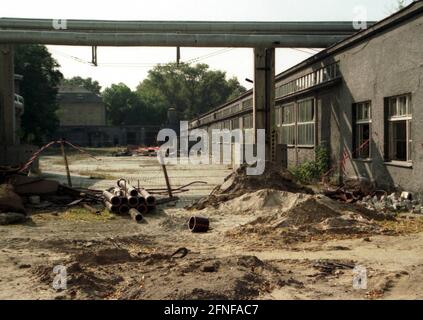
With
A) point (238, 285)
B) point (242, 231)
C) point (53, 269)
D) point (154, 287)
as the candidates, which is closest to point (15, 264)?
point (53, 269)

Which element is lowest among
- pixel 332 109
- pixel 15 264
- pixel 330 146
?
pixel 15 264

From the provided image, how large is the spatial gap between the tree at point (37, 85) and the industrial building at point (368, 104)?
37.0m

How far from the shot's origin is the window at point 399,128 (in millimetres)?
13320

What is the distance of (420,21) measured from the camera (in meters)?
12.4

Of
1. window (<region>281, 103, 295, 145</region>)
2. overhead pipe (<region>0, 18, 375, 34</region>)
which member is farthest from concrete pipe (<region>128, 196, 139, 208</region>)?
window (<region>281, 103, 295, 145</region>)

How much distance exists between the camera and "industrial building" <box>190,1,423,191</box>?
12.8 m

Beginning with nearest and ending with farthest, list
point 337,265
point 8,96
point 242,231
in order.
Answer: point 337,265
point 242,231
point 8,96

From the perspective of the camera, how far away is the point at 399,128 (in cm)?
1403

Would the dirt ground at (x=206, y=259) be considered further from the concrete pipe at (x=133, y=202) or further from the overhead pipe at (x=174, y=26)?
the overhead pipe at (x=174, y=26)

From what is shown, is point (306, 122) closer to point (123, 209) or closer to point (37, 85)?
point (123, 209)

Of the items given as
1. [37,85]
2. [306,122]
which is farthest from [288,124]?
[37,85]

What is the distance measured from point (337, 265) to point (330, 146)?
40.7ft

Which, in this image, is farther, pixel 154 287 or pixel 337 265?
pixel 337 265

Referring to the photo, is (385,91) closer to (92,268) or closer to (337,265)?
(337,265)
